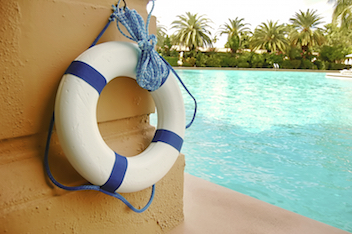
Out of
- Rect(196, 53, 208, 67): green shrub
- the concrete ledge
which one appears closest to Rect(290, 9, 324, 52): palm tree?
Rect(196, 53, 208, 67): green shrub

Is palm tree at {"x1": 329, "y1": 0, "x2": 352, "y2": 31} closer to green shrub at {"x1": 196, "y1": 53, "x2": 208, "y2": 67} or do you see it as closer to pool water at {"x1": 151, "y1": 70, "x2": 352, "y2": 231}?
green shrub at {"x1": 196, "y1": 53, "x2": 208, "y2": 67}

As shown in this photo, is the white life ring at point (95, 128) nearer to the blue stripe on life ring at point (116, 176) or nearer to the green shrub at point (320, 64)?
the blue stripe on life ring at point (116, 176)

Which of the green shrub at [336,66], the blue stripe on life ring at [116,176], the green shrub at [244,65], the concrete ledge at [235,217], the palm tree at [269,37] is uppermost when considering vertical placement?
the palm tree at [269,37]

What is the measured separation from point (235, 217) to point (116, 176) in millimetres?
824

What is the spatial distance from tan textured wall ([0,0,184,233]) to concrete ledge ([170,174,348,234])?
48 cm

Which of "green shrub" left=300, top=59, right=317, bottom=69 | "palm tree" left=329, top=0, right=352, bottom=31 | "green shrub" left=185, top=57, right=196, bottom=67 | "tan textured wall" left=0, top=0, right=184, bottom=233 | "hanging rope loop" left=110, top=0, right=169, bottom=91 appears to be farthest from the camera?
"green shrub" left=185, top=57, right=196, bottom=67

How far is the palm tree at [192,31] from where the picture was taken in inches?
958

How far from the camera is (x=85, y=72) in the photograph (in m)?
0.82

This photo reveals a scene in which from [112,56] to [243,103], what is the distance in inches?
236

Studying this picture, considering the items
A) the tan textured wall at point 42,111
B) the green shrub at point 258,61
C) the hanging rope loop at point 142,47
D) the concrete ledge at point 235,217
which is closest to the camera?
the tan textured wall at point 42,111

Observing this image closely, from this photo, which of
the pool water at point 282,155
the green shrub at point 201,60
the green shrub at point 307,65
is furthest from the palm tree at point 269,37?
the pool water at point 282,155

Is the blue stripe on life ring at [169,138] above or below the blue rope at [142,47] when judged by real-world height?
below

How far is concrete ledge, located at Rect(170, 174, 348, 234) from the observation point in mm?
1304

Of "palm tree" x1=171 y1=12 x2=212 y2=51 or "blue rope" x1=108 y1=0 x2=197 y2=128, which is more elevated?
"palm tree" x1=171 y1=12 x2=212 y2=51
